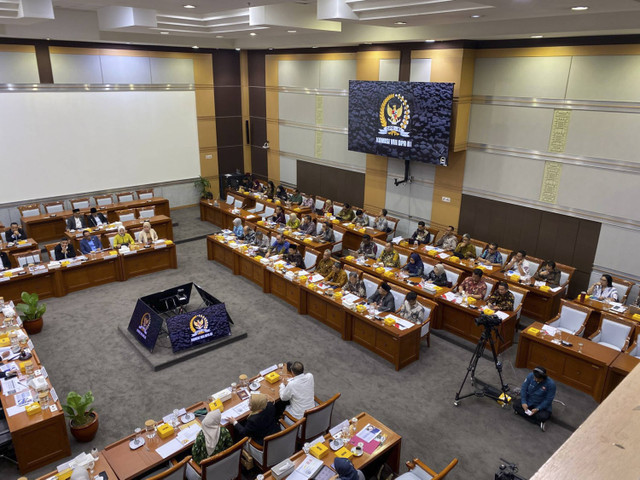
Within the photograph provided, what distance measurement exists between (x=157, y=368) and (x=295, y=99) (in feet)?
38.5

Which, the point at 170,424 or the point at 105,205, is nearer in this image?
the point at 170,424

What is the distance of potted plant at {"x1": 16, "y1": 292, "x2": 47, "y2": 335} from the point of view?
9.41 m

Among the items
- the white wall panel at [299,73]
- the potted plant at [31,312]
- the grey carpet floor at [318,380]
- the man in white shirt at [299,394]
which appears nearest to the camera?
the man in white shirt at [299,394]

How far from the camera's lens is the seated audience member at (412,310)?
8961mm

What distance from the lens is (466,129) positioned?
41.0 ft

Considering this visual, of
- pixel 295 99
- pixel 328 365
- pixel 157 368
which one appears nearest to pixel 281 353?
pixel 328 365

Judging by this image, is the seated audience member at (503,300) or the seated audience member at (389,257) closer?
the seated audience member at (503,300)

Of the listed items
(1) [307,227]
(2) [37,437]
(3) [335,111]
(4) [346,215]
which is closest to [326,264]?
(1) [307,227]

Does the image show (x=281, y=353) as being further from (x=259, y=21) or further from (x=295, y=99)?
(x=295, y=99)

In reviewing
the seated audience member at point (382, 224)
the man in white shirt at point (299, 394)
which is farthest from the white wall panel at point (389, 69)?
the man in white shirt at point (299, 394)

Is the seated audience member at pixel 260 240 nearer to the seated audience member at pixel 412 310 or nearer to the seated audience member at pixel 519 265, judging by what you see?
the seated audience member at pixel 412 310

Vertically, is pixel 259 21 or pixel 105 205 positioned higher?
pixel 259 21

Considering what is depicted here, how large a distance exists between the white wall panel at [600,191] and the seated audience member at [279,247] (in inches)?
263

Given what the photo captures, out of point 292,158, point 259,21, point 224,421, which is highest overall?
point 259,21
